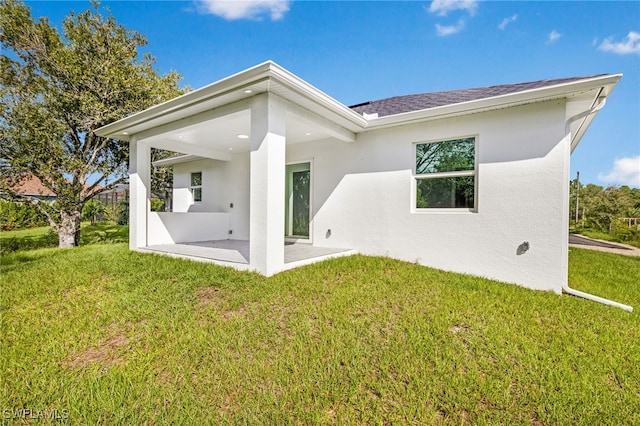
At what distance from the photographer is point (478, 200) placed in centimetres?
521

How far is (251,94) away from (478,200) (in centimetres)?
461

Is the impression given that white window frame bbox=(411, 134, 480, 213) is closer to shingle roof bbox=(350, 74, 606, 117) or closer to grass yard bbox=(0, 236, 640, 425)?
shingle roof bbox=(350, 74, 606, 117)

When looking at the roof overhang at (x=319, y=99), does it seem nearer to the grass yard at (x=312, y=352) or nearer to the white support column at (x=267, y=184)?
the white support column at (x=267, y=184)

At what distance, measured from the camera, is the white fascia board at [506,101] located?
3.95 metres

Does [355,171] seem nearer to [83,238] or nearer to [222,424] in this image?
[222,424]

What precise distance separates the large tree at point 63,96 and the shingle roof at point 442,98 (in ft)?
27.6

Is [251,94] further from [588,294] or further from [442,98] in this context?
[588,294]

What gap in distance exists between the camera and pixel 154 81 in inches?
422

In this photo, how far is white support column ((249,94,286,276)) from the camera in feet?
14.7

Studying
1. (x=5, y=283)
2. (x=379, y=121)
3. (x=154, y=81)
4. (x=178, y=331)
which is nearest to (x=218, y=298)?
(x=178, y=331)

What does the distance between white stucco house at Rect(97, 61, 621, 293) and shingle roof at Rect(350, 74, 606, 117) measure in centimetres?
7

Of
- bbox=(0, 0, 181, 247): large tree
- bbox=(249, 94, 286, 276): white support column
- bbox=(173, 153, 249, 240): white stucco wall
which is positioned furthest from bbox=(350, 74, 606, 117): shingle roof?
bbox=(0, 0, 181, 247): large tree

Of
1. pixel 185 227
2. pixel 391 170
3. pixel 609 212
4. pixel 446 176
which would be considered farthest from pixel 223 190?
pixel 609 212

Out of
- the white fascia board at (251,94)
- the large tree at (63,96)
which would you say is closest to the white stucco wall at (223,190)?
the large tree at (63,96)
